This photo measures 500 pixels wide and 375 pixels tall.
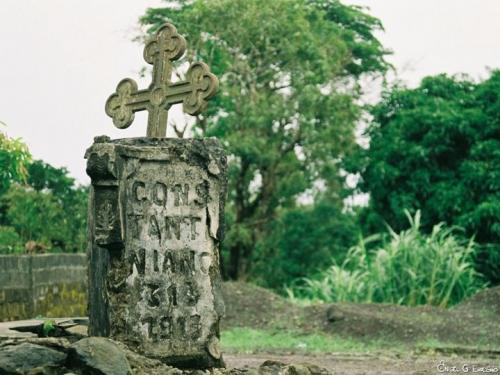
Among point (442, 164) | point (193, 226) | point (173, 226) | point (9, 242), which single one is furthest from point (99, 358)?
point (442, 164)

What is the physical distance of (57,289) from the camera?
532 inches

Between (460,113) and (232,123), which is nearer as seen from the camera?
(460,113)

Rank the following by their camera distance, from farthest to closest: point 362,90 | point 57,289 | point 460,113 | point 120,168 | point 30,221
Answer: point 362,90
point 460,113
point 30,221
point 57,289
point 120,168

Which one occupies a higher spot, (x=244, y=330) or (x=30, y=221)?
(x=30, y=221)

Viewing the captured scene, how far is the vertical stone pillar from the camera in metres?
8.14

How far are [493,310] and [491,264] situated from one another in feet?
16.8

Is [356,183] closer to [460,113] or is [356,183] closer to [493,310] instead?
[460,113]

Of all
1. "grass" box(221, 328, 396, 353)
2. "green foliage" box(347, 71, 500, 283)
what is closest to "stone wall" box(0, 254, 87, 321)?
"grass" box(221, 328, 396, 353)

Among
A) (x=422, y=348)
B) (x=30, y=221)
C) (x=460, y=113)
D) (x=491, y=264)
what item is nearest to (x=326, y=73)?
(x=460, y=113)

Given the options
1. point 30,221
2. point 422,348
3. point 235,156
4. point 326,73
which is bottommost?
point 422,348

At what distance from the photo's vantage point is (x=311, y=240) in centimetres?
2581

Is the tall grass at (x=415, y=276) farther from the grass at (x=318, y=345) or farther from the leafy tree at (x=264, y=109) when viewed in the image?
the leafy tree at (x=264, y=109)

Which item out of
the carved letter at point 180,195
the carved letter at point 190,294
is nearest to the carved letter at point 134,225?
the carved letter at point 180,195

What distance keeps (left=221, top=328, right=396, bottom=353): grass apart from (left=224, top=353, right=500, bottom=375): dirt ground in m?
0.71
